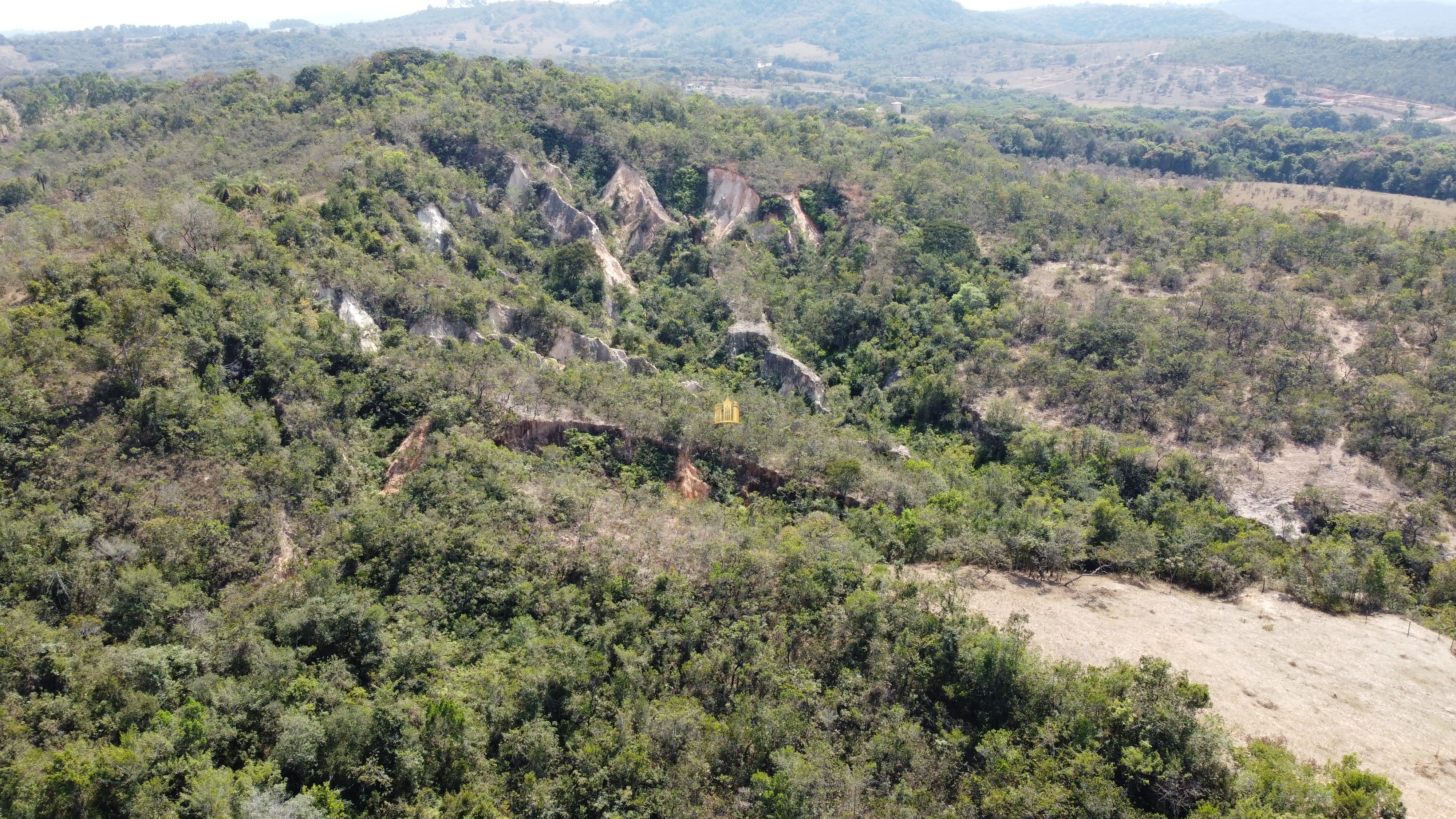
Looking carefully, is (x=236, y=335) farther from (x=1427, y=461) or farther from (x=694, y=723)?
(x=1427, y=461)

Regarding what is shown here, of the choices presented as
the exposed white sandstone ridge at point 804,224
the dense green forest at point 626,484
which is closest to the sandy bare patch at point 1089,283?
the dense green forest at point 626,484

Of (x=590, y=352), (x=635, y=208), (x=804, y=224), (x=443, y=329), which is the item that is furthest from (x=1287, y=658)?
(x=635, y=208)

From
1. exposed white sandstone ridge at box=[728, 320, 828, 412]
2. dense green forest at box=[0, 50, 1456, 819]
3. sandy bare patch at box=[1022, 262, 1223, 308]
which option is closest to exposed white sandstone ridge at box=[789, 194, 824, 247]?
dense green forest at box=[0, 50, 1456, 819]

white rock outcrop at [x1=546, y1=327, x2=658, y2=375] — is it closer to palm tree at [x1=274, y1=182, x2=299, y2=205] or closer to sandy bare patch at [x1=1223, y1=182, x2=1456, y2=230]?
palm tree at [x1=274, y1=182, x2=299, y2=205]

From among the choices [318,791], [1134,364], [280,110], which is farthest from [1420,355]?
[280,110]

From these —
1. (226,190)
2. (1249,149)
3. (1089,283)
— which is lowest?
(1089,283)

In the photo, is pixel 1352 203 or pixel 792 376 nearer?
pixel 792 376

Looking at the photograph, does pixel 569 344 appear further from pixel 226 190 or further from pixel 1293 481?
pixel 1293 481
